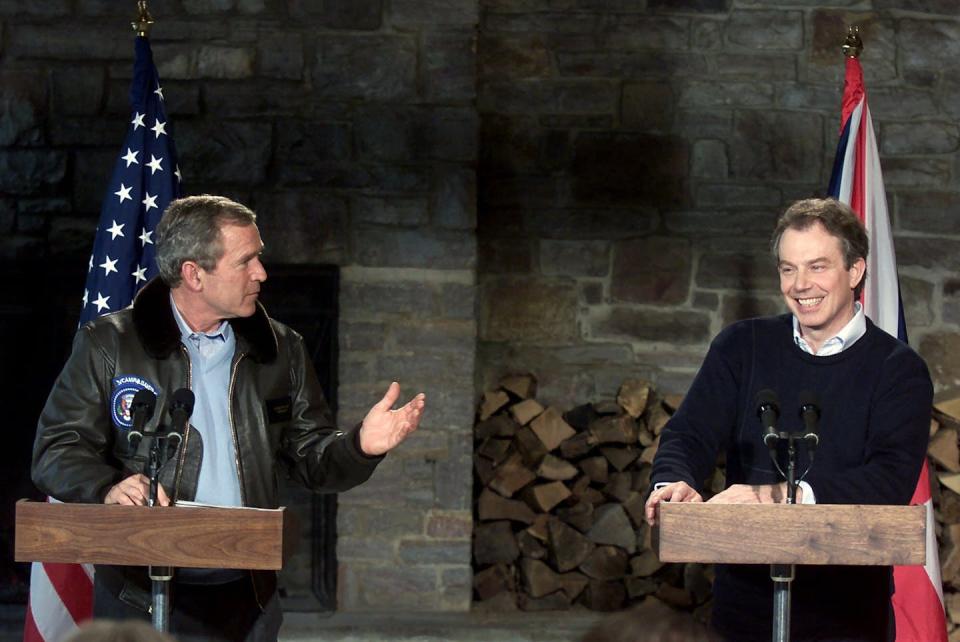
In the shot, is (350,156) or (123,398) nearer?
(123,398)

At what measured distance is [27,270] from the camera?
5695 millimetres

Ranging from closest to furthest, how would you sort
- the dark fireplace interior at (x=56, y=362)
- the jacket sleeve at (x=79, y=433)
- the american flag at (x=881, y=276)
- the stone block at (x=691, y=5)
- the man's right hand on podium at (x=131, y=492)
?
the man's right hand on podium at (x=131, y=492)
the jacket sleeve at (x=79, y=433)
the american flag at (x=881, y=276)
the dark fireplace interior at (x=56, y=362)
the stone block at (x=691, y=5)

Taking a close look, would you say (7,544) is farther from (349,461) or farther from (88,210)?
(349,461)

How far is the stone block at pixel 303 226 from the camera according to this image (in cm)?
552

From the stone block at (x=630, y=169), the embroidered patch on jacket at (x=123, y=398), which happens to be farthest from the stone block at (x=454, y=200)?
the embroidered patch on jacket at (x=123, y=398)

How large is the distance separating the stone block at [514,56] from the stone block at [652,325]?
107 centimetres

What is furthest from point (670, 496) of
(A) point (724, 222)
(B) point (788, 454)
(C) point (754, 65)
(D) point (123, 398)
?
(C) point (754, 65)

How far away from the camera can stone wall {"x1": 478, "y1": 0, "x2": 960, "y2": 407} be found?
614 centimetres

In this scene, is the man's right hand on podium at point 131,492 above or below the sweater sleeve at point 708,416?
below

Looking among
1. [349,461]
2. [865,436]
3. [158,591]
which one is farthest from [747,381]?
[158,591]

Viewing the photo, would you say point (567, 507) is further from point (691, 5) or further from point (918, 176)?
point (691, 5)

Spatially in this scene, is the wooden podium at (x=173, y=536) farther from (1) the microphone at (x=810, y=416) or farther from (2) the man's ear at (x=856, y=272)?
(2) the man's ear at (x=856, y=272)

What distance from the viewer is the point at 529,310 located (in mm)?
6129

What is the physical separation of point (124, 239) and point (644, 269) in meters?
2.35
